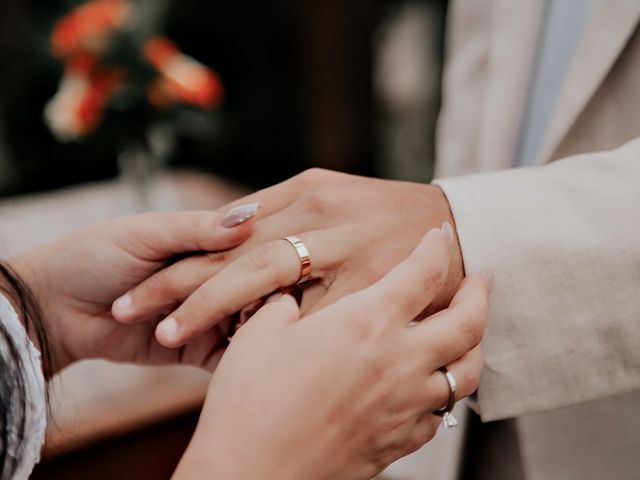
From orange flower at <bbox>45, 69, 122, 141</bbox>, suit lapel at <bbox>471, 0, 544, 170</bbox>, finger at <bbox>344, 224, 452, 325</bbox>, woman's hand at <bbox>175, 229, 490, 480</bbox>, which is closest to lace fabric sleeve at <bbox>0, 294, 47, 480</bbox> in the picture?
woman's hand at <bbox>175, 229, 490, 480</bbox>

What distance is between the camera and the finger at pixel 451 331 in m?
0.61

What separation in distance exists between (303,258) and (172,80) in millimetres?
1033

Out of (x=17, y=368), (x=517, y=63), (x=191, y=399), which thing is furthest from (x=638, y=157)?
(x=191, y=399)

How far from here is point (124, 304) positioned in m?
0.82

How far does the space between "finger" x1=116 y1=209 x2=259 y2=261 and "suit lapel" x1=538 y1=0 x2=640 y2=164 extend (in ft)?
1.38

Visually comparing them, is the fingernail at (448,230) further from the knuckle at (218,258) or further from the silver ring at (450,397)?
the knuckle at (218,258)

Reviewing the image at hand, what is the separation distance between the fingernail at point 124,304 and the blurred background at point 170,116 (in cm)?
47

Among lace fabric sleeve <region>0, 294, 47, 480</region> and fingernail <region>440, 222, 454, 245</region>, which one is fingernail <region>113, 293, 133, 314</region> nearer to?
lace fabric sleeve <region>0, 294, 47, 480</region>

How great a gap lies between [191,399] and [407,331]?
844 mm

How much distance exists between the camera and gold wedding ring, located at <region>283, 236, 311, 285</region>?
75cm

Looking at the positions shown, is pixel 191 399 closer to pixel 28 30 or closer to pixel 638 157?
pixel 638 157

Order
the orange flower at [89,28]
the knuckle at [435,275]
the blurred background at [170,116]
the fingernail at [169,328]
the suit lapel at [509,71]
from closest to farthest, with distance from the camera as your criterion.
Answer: the knuckle at [435,275] < the fingernail at [169,328] < the suit lapel at [509,71] < the blurred background at [170,116] < the orange flower at [89,28]

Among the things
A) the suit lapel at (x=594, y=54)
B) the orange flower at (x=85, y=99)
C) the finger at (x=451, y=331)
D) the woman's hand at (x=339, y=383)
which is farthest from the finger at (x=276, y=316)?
the orange flower at (x=85, y=99)

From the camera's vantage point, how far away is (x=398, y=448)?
63 centimetres
